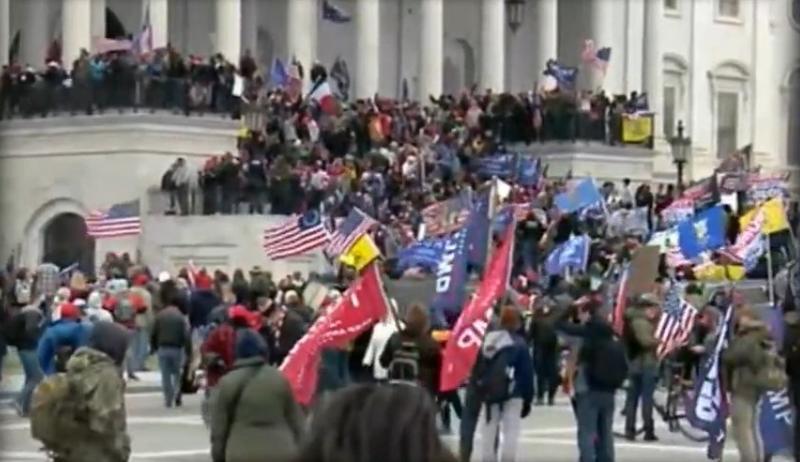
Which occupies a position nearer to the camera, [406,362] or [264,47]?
[406,362]

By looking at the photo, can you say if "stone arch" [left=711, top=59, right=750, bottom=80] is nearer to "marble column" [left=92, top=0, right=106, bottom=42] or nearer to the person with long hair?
"marble column" [left=92, top=0, right=106, bottom=42]

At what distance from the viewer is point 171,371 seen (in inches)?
992

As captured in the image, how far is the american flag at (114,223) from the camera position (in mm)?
36403

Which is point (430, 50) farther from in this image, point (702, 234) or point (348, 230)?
point (702, 234)

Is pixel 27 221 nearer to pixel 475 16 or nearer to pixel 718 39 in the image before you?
pixel 475 16

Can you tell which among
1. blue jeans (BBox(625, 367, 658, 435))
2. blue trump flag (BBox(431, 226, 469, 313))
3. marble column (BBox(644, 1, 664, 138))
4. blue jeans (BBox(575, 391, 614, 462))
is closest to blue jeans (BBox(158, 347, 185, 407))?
blue trump flag (BBox(431, 226, 469, 313))

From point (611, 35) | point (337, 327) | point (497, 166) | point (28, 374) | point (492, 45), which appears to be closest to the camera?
point (337, 327)

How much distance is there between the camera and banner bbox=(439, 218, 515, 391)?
57.3ft

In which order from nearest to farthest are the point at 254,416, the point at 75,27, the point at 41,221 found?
the point at 254,416 → the point at 41,221 → the point at 75,27

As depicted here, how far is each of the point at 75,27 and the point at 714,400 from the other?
31324mm

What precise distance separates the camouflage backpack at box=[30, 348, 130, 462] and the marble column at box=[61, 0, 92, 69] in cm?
3872

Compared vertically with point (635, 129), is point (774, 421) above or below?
below

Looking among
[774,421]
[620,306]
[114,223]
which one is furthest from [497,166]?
[774,421]

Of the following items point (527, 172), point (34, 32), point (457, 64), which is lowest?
point (527, 172)
